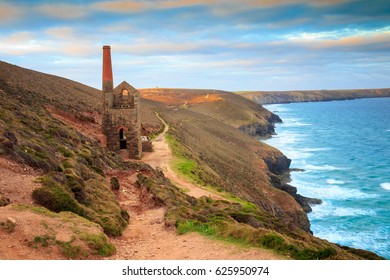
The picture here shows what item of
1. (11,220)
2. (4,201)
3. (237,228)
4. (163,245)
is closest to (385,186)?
(237,228)

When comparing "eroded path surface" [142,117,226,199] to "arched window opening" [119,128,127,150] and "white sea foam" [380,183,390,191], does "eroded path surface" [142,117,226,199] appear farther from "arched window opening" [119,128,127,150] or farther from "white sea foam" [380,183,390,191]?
"white sea foam" [380,183,390,191]

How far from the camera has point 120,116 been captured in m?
34.3

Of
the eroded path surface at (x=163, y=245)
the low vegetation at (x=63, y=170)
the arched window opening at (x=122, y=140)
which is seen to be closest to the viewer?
the eroded path surface at (x=163, y=245)

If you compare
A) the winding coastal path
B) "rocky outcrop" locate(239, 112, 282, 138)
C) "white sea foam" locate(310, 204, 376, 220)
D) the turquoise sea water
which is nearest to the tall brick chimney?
the winding coastal path

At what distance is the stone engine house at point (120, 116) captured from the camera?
3388 centimetres

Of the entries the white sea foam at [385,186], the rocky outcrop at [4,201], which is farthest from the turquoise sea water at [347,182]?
the rocky outcrop at [4,201]

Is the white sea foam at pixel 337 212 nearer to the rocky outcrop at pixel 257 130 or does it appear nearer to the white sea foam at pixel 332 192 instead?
the white sea foam at pixel 332 192

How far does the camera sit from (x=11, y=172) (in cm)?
1528

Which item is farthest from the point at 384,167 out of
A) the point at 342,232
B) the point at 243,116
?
the point at 243,116

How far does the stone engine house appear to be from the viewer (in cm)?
3388

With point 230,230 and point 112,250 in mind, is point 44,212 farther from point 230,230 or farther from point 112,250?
point 230,230

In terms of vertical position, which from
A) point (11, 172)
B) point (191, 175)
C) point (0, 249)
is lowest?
point (191, 175)

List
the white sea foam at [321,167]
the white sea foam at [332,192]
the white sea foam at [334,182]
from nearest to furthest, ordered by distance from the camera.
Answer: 1. the white sea foam at [332,192]
2. the white sea foam at [334,182]
3. the white sea foam at [321,167]

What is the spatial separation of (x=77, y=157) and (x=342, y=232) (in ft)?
81.1
